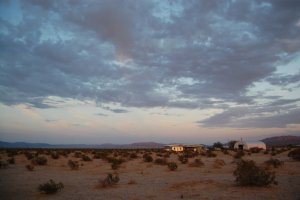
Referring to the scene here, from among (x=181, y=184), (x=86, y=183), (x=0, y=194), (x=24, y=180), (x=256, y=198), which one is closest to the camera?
(x=256, y=198)

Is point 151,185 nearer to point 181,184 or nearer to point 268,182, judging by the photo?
point 181,184

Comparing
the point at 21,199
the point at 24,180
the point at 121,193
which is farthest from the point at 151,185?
the point at 24,180

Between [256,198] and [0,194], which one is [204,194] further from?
[0,194]

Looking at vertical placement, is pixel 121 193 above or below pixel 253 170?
below

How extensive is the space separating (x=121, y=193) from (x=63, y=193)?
2720 millimetres

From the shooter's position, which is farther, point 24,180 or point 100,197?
point 24,180

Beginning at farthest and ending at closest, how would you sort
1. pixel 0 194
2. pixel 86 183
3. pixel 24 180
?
pixel 24 180 → pixel 86 183 → pixel 0 194

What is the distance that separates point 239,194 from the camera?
41.8 feet

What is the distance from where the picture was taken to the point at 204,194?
1306 cm

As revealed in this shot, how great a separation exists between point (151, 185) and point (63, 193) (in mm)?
4491

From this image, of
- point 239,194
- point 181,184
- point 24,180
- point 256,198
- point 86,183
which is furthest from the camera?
point 24,180

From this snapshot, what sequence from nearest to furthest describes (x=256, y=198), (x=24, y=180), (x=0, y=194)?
(x=256, y=198)
(x=0, y=194)
(x=24, y=180)

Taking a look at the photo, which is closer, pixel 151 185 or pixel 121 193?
pixel 121 193

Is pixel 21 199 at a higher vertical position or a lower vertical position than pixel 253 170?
lower
